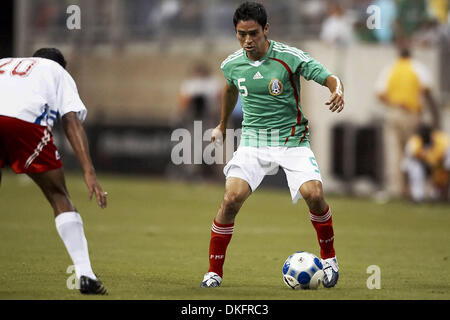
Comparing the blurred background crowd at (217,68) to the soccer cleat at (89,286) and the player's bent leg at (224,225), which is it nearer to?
the player's bent leg at (224,225)

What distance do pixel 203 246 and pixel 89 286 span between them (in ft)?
15.0

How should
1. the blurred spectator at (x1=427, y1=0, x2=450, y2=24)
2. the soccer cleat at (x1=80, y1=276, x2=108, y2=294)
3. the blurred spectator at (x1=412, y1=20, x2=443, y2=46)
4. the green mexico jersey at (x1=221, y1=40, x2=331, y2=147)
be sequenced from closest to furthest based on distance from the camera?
the soccer cleat at (x1=80, y1=276, x2=108, y2=294) < the green mexico jersey at (x1=221, y1=40, x2=331, y2=147) < the blurred spectator at (x1=427, y1=0, x2=450, y2=24) < the blurred spectator at (x1=412, y1=20, x2=443, y2=46)

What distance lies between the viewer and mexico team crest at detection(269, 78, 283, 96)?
28.6 ft

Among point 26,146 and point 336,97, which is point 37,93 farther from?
point 336,97

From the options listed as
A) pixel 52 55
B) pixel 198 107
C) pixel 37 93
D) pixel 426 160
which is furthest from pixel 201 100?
pixel 37 93

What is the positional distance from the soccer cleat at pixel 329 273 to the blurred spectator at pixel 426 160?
1027 cm

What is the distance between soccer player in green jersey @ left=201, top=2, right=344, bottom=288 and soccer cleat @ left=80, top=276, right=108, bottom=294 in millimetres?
1197

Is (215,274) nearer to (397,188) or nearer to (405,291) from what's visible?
(405,291)

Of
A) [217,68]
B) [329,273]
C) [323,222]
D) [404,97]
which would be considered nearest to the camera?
[329,273]

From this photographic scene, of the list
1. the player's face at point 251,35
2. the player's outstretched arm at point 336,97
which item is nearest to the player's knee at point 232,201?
the player's outstretched arm at point 336,97

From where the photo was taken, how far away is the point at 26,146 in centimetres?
747

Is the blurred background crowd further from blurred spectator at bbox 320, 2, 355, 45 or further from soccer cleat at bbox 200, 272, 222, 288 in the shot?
soccer cleat at bbox 200, 272, 222, 288

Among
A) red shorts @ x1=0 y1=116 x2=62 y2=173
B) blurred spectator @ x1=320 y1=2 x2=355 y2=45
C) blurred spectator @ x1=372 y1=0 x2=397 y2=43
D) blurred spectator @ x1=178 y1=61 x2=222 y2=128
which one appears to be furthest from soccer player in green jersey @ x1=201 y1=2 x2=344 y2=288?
blurred spectator @ x1=178 y1=61 x2=222 y2=128

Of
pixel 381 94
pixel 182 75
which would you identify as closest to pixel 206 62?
pixel 182 75
